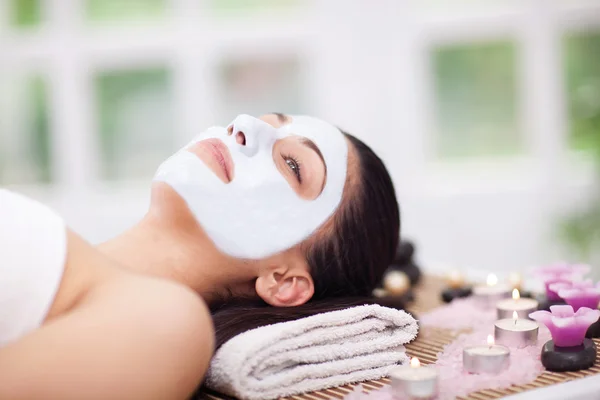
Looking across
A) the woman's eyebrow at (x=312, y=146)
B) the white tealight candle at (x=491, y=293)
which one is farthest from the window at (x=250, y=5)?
the woman's eyebrow at (x=312, y=146)

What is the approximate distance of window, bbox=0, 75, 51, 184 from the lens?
418cm

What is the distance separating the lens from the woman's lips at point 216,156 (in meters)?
1.38

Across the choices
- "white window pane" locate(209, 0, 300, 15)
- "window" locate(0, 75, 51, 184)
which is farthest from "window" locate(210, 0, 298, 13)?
"window" locate(0, 75, 51, 184)

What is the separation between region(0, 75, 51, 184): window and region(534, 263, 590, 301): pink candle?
3232 millimetres

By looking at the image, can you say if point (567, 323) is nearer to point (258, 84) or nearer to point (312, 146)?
point (312, 146)

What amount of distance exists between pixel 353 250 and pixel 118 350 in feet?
1.95

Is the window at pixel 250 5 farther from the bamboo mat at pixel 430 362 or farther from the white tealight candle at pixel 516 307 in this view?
the white tealight candle at pixel 516 307

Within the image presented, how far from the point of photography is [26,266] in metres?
1.13

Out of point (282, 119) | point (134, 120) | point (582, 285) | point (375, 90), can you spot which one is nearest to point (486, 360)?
point (582, 285)

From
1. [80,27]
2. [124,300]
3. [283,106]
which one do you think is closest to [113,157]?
[80,27]

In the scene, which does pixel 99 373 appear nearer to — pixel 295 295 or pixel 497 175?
pixel 295 295

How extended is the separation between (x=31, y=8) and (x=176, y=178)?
3.16m

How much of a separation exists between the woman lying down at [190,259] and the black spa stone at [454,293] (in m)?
0.35

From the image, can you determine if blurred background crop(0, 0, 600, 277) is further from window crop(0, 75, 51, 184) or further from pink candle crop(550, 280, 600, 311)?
pink candle crop(550, 280, 600, 311)
